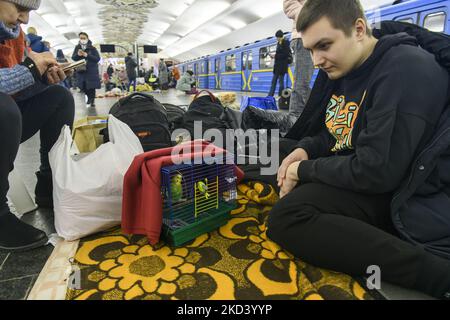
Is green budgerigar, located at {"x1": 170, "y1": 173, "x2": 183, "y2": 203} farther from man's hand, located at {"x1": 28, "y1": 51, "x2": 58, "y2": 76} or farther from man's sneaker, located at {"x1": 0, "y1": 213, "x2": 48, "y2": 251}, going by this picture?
man's hand, located at {"x1": 28, "y1": 51, "x2": 58, "y2": 76}

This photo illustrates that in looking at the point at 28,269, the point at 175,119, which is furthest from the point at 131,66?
the point at 28,269

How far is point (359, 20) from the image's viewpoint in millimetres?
1093

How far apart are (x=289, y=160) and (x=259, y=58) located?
10932mm

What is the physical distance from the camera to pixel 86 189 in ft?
4.41

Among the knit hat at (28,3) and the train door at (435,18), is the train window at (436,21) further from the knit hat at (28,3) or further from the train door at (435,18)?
the knit hat at (28,3)

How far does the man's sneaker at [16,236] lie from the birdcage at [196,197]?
55cm

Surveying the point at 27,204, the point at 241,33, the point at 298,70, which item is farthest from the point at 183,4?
the point at 27,204

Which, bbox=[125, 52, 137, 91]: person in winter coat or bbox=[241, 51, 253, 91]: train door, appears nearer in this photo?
bbox=[241, 51, 253, 91]: train door

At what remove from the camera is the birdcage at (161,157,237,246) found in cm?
133

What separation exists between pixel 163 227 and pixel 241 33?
18.8 meters

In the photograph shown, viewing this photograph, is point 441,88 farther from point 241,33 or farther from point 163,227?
point 241,33

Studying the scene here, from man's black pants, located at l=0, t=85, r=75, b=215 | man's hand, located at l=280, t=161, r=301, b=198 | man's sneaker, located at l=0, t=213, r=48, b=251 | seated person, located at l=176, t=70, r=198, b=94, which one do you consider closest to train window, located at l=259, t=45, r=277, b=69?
seated person, located at l=176, t=70, r=198, b=94

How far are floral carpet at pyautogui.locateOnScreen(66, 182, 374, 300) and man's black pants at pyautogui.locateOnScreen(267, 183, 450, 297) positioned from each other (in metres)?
0.08

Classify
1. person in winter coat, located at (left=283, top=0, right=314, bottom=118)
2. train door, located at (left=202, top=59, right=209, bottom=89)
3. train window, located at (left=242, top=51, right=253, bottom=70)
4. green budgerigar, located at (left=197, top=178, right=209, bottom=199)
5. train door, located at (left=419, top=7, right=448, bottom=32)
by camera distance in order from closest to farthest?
green budgerigar, located at (left=197, top=178, right=209, bottom=199), person in winter coat, located at (left=283, top=0, right=314, bottom=118), train door, located at (left=419, top=7, right=448, bottom=32), train window, located at (left=242, top=51, right=253, bottom=70), train door, located at (left=202, top=59, right=209, bottom=89)
